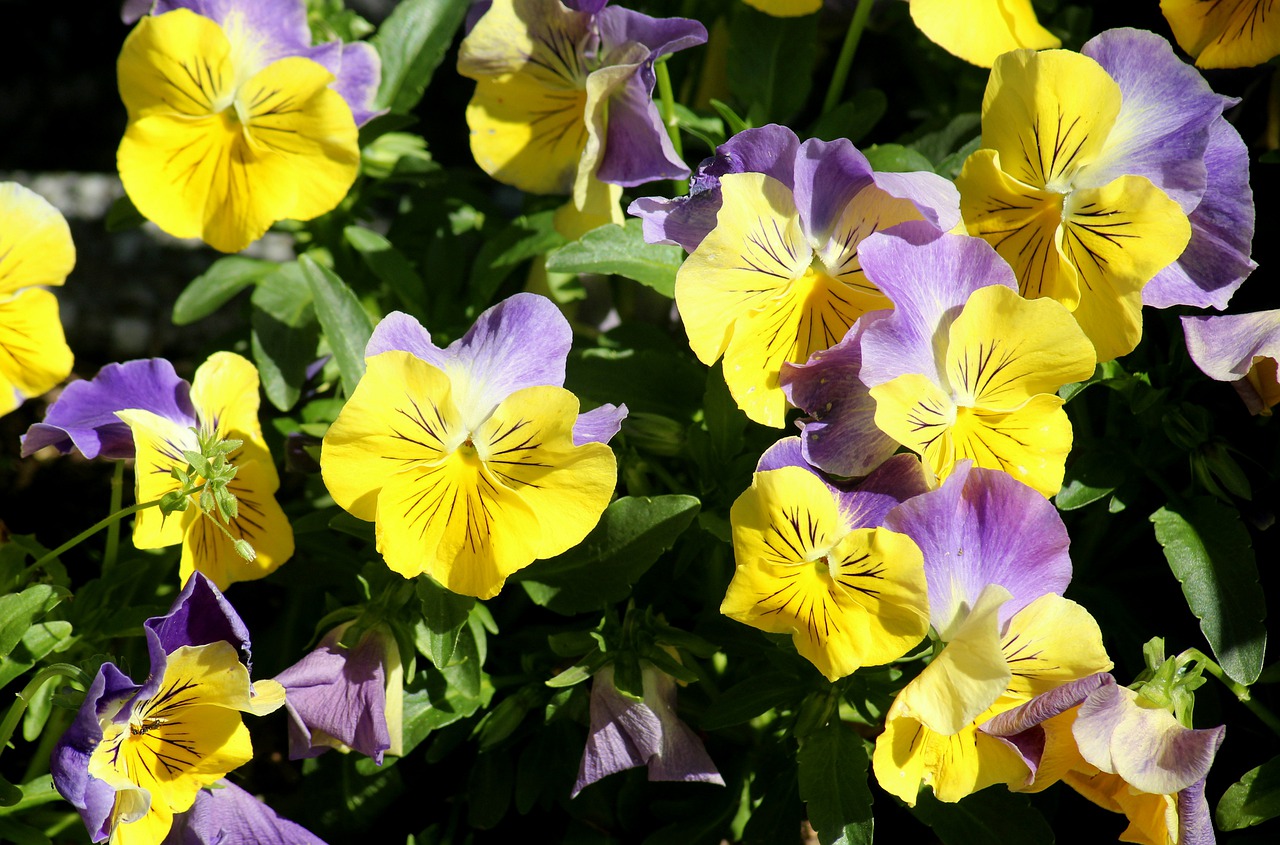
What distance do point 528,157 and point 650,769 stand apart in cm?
82

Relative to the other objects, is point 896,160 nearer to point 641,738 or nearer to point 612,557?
point 612,557

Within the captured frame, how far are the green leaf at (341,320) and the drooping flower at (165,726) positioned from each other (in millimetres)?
330

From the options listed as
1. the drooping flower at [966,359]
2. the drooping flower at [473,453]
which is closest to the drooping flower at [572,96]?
the drooping flower at [473,453]

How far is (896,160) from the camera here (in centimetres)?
140

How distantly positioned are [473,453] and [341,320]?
34 cm

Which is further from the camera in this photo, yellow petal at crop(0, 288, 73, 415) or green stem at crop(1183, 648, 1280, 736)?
yellow petal at crop(0, 288, 73, 415)

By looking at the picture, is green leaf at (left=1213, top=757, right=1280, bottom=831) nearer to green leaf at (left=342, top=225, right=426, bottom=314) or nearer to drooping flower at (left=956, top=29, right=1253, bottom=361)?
drooping flower at (left=956, top=29, right=1253, bottom=361)

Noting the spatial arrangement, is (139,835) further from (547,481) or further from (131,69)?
(131,69)

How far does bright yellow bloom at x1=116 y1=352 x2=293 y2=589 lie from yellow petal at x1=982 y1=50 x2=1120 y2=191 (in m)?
0.93

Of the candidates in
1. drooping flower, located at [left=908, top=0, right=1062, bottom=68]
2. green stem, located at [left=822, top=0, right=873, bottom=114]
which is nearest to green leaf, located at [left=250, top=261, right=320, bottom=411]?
green stem, located at [left=822, top=0, right=873, bottom=114]

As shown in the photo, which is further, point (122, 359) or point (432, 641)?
point (122, 359)

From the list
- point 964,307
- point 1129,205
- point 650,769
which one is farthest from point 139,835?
point 1129,205

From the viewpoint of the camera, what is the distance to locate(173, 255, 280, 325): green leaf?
167cm

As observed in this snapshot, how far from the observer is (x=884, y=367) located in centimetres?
103
